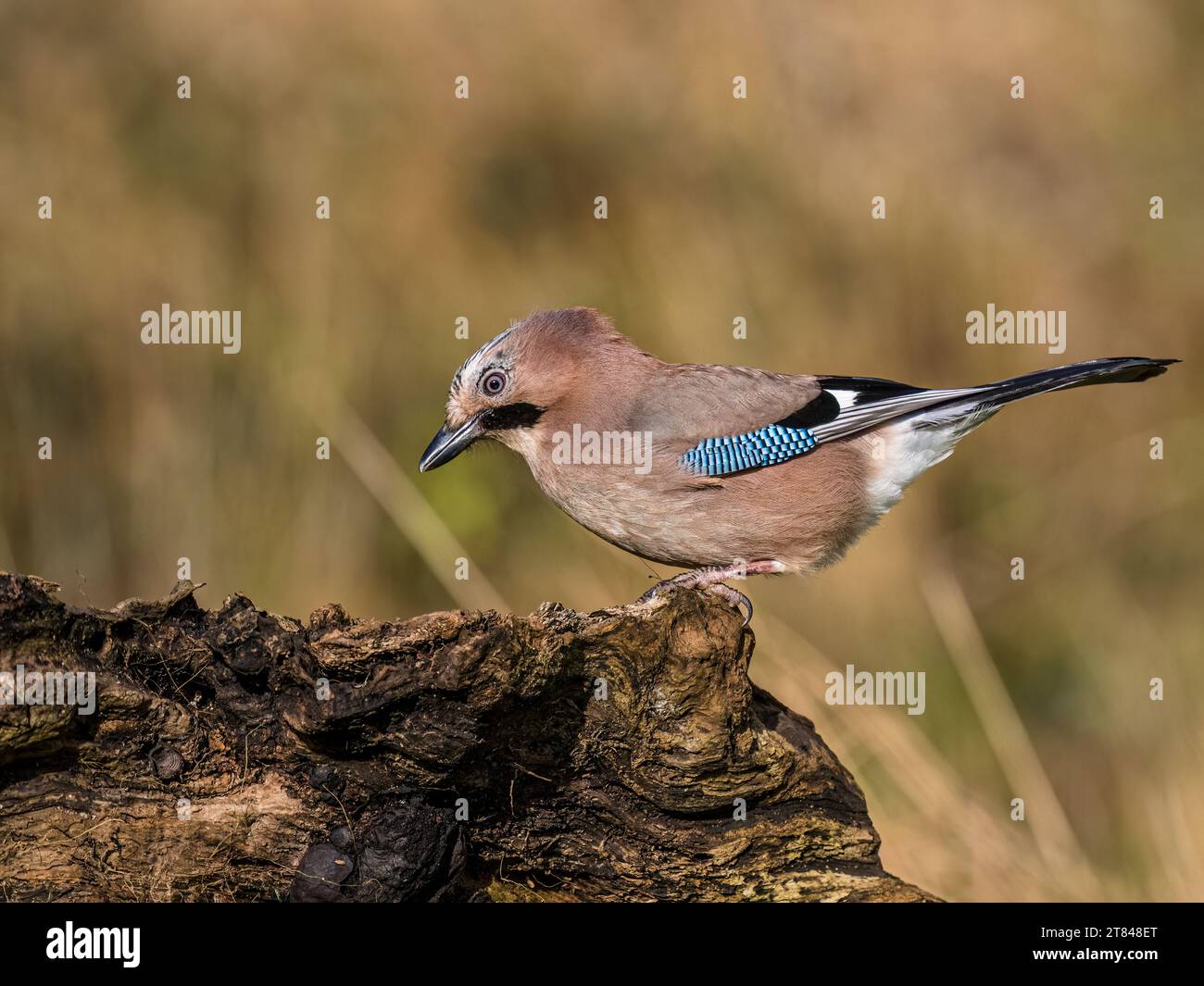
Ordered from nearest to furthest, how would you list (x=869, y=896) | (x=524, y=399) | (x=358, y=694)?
1. (x=358, y=694)
2. (x=869, y=896)
3. (x=524, y=399)

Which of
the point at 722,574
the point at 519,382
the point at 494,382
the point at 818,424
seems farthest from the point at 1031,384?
the point at 494,382

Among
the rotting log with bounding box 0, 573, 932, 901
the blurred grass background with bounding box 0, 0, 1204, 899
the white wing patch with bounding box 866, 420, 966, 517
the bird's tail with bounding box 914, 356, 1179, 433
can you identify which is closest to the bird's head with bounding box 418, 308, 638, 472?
the white wing patch with bounding box 866, 420, 966, 517

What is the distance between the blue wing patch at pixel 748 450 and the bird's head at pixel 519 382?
761 millimetres

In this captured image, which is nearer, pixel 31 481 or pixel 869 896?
pixel 869 896

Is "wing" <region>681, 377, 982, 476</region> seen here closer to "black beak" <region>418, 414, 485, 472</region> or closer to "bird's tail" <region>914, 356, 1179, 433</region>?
"bird's tail" <region>914, 356, 1179, 433</region>

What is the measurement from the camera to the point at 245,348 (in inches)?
423

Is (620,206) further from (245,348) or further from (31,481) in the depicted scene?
(31,481)

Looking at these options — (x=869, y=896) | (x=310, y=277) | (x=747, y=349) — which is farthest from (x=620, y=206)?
(x=869, y=896)

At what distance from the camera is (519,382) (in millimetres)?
7543

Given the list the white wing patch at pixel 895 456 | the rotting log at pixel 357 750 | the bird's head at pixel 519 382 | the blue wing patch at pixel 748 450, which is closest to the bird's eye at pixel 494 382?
the bird's head at pixel 519 382

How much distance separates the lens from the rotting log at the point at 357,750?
480cm

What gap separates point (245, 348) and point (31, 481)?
1867mm

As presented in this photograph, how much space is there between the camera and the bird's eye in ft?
24.6

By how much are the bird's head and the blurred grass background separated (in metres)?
2.14
